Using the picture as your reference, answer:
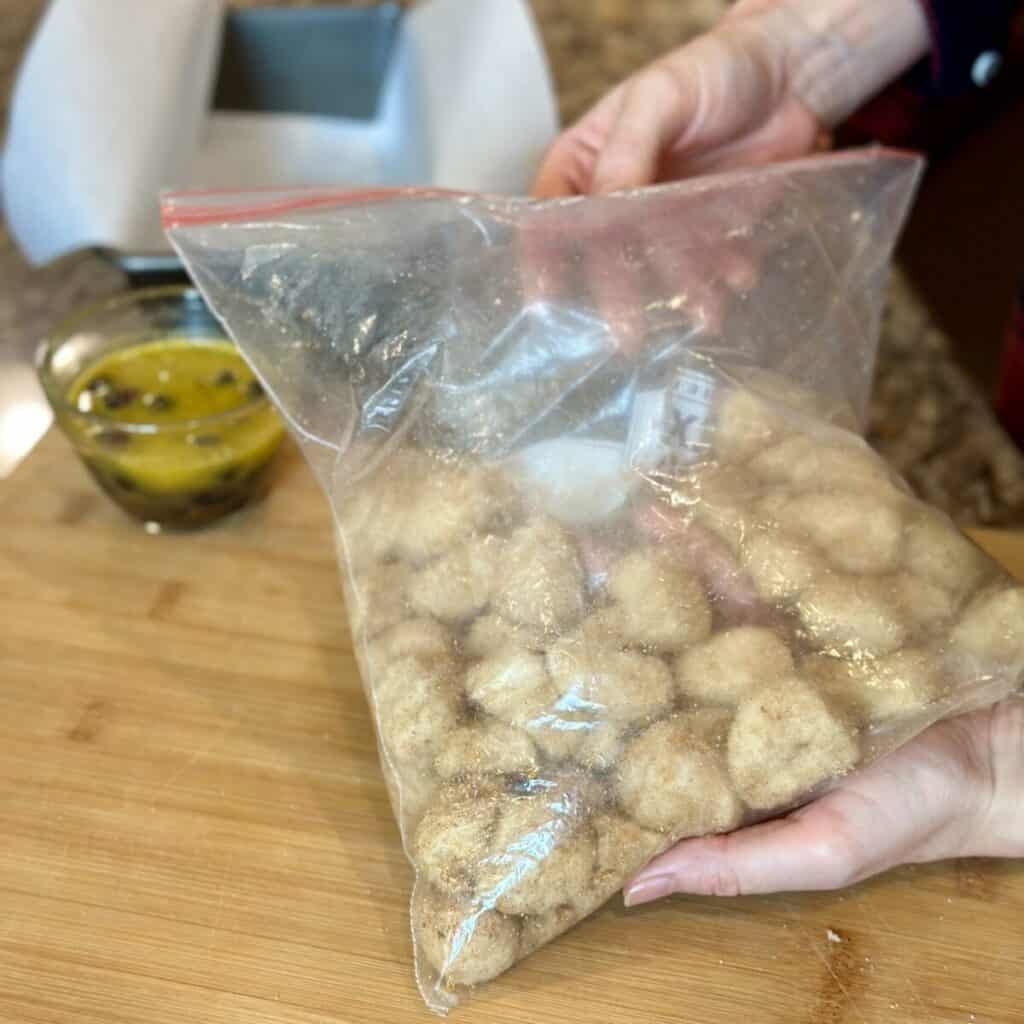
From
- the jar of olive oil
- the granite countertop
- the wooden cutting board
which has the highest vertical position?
the jar of olive oil

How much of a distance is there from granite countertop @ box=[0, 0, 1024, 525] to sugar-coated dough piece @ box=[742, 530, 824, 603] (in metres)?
0.57

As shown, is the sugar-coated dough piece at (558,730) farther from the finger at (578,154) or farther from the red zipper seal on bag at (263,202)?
the finger at (578,154)

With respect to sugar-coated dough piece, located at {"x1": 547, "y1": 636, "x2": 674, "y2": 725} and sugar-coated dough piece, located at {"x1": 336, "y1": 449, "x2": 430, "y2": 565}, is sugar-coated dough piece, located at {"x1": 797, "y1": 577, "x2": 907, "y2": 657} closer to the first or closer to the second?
sugar-coated dough piece, located at {"x1": 547, "y1": 636, "x2": 674, "y2": 725}

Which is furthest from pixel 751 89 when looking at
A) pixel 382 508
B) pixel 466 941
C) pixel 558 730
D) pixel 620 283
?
pixel 466 941

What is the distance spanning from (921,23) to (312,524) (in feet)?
2.44

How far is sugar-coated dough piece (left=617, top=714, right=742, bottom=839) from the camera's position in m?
0.58

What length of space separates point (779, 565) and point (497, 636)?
6.5 inches

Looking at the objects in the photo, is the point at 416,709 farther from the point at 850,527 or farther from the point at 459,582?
the point at 850,527

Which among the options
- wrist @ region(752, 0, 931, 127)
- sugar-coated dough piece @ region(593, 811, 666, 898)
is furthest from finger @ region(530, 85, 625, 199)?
sugar-coated dough piece @ region(593, 811, 666, 898)

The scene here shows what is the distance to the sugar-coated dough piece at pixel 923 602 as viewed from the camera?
627mm

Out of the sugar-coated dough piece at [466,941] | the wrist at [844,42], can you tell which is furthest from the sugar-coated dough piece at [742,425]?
the wrist at [844,42]

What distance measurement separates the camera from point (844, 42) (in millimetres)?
1063

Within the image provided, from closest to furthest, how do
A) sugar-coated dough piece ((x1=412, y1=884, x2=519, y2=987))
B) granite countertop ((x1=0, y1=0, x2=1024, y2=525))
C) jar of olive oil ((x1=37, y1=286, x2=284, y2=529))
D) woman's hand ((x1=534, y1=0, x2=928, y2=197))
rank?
1. sugar-coated dough piece ((x1=412, y1=884, x2=519, y2=987))
2. jar of olive oil ((x1=37, y1=286, x2=284, y2=529))
3. woman's hand ((x1=534, y1=0, x2=928, y2=197))
4. granite countertop ((x1=0, y1=0, x2=1024, y2=525))

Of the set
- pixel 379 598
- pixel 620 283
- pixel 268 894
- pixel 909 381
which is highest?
pixel 620 283
